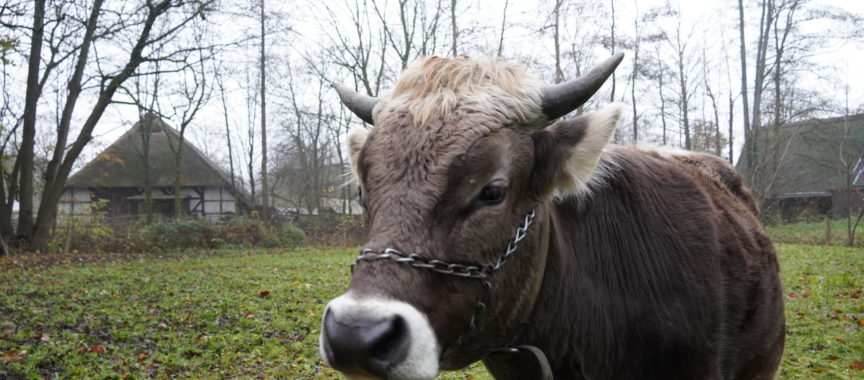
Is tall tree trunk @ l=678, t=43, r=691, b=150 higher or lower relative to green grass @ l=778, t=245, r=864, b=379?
higher

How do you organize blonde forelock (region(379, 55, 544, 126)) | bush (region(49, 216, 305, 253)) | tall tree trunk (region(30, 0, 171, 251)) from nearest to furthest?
blonde forelock (region(379, 55, 544, 126))
tall tree trunk (region(30, 0, 171, 251))
bush (region(49, 216, 305, 253))

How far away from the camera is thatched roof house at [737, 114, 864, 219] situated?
2545 cm

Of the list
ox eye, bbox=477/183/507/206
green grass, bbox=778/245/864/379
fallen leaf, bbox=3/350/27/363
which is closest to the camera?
ox eye, bbox=477/183/507/206

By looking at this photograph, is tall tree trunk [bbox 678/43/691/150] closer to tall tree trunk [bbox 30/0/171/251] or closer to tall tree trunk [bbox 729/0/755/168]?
tall tree trunk [bbox 729/0/755/168]

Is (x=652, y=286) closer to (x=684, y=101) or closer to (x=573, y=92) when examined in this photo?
(x=573, y=92)

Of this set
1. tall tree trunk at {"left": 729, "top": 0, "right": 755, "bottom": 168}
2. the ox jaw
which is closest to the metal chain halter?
the ox jaw

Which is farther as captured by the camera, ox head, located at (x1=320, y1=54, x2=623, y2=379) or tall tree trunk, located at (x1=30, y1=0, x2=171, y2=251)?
tall tree trunk, located at (x1=30, y1=0, x2=171, y2=251)

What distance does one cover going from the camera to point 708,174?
13.2 feet

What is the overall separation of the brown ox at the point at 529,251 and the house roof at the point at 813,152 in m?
22.2

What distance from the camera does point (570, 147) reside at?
99.6 inches

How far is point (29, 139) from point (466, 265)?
2280 centimetres

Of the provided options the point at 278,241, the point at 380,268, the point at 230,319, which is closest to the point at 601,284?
the point at 380,268

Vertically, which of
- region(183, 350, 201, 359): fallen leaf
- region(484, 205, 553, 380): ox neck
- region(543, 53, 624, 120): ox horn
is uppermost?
region(543, 53, 624, 120): ox horn

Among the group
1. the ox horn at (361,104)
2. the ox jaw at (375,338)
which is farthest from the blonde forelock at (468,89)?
the ox jaw at (375,338)
